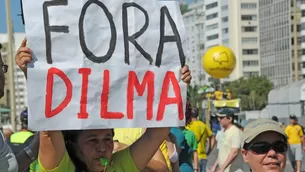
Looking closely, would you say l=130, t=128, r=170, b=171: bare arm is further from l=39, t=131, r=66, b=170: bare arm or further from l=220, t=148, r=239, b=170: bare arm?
l=220, t=148, r=239, b=170: bare arm

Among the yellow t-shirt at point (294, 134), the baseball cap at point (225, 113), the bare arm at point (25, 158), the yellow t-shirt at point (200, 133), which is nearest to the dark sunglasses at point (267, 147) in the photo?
the bare arm at point (25, 158)

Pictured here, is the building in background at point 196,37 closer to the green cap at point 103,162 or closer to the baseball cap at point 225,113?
the baseball cap at point 225,113

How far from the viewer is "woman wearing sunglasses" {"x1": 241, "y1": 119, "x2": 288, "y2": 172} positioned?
4.29 m

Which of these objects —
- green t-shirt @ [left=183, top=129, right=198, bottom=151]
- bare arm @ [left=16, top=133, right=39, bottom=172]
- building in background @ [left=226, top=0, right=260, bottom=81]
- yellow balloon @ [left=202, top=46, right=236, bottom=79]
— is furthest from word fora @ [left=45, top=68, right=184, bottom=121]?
building in background @ [left=226, top=0, right=260, bottom=81]

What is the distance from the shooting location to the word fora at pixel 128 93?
398 cm

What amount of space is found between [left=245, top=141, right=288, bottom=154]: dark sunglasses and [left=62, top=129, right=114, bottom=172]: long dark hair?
0.92m

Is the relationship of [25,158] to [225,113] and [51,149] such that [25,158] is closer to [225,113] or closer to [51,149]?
[51,149]

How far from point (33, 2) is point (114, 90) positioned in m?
0.60

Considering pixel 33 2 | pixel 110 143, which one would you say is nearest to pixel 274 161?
pixel 110 143

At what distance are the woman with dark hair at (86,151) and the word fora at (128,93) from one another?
0.10 m

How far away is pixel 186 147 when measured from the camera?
31.7 feet

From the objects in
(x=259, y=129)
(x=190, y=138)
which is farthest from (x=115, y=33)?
(x=190, y=138)

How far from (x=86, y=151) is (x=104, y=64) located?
0.45 meters

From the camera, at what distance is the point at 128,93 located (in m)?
4.17
